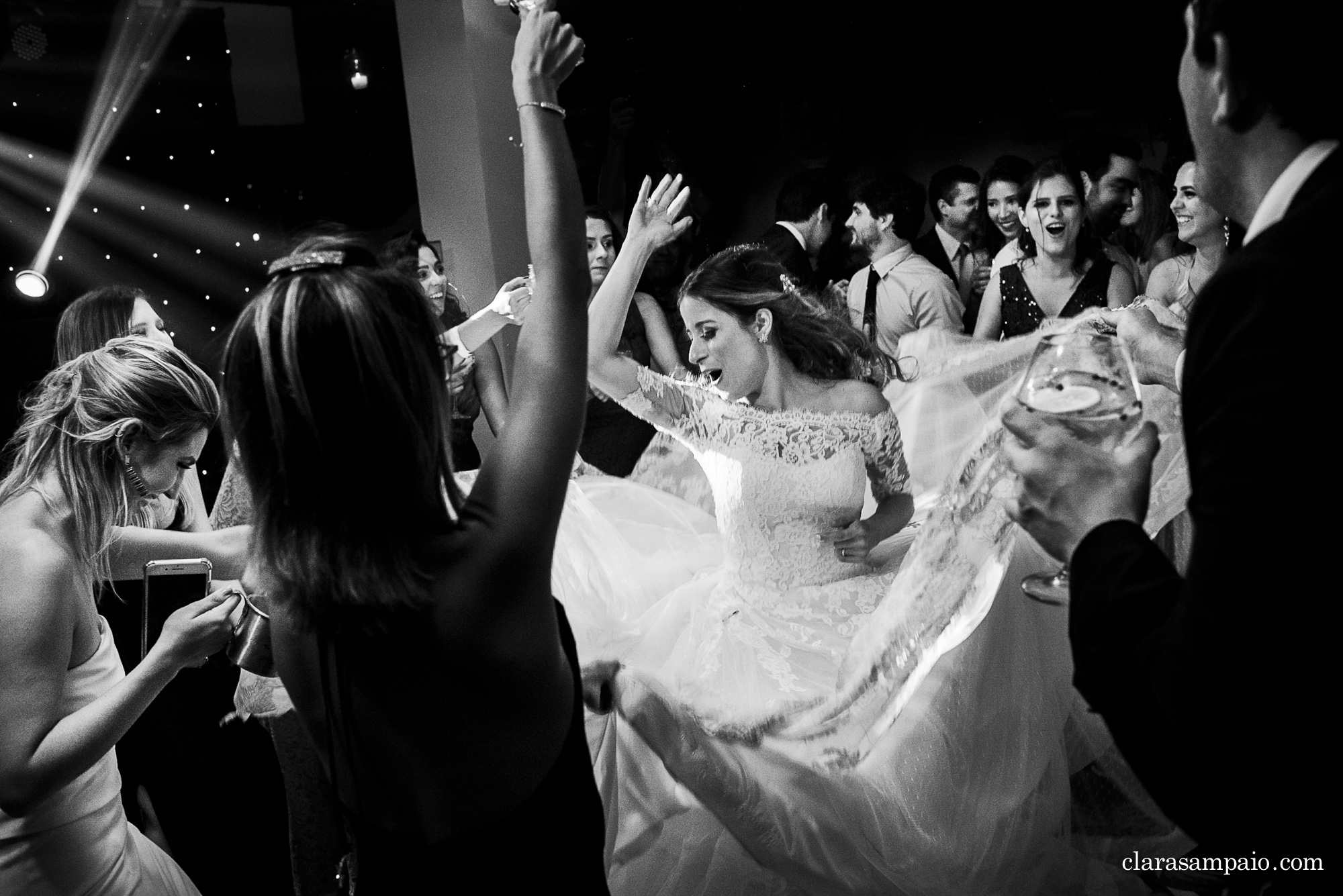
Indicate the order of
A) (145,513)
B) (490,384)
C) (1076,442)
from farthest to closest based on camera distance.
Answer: (490,384) → (145,513) → (1076,442)

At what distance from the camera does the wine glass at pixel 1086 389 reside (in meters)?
1.03

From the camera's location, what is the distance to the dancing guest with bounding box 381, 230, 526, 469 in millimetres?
3777

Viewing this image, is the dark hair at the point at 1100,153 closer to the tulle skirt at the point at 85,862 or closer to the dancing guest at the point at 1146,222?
the dancing guest at the point at 1146,222

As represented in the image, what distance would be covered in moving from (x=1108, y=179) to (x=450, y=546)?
315cm

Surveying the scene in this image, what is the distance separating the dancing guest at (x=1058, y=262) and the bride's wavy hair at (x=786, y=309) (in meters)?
0.84

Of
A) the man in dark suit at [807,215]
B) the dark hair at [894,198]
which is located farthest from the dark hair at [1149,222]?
the man in dark suit at [807,215]

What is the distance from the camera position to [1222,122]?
84cm

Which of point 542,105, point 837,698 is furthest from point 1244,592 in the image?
point 837,698

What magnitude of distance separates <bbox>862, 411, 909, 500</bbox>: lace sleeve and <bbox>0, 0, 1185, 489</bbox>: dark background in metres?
1.53

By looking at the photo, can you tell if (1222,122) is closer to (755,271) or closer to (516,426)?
(516,426)

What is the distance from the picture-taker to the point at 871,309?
416 centimetres

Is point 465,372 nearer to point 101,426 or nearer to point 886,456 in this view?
point 886,456

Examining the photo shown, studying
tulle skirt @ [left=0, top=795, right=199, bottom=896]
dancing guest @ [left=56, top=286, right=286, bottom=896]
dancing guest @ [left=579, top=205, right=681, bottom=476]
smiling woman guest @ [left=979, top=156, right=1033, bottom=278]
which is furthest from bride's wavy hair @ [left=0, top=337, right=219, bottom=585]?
smiling woman guest @ [left=979, top=156, right=1033, bottom=278]

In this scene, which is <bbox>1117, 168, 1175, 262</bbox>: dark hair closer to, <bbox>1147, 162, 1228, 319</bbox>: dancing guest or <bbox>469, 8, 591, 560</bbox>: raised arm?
<bbox>1147, 162, 1228, 319</bbox>: dancing guest
